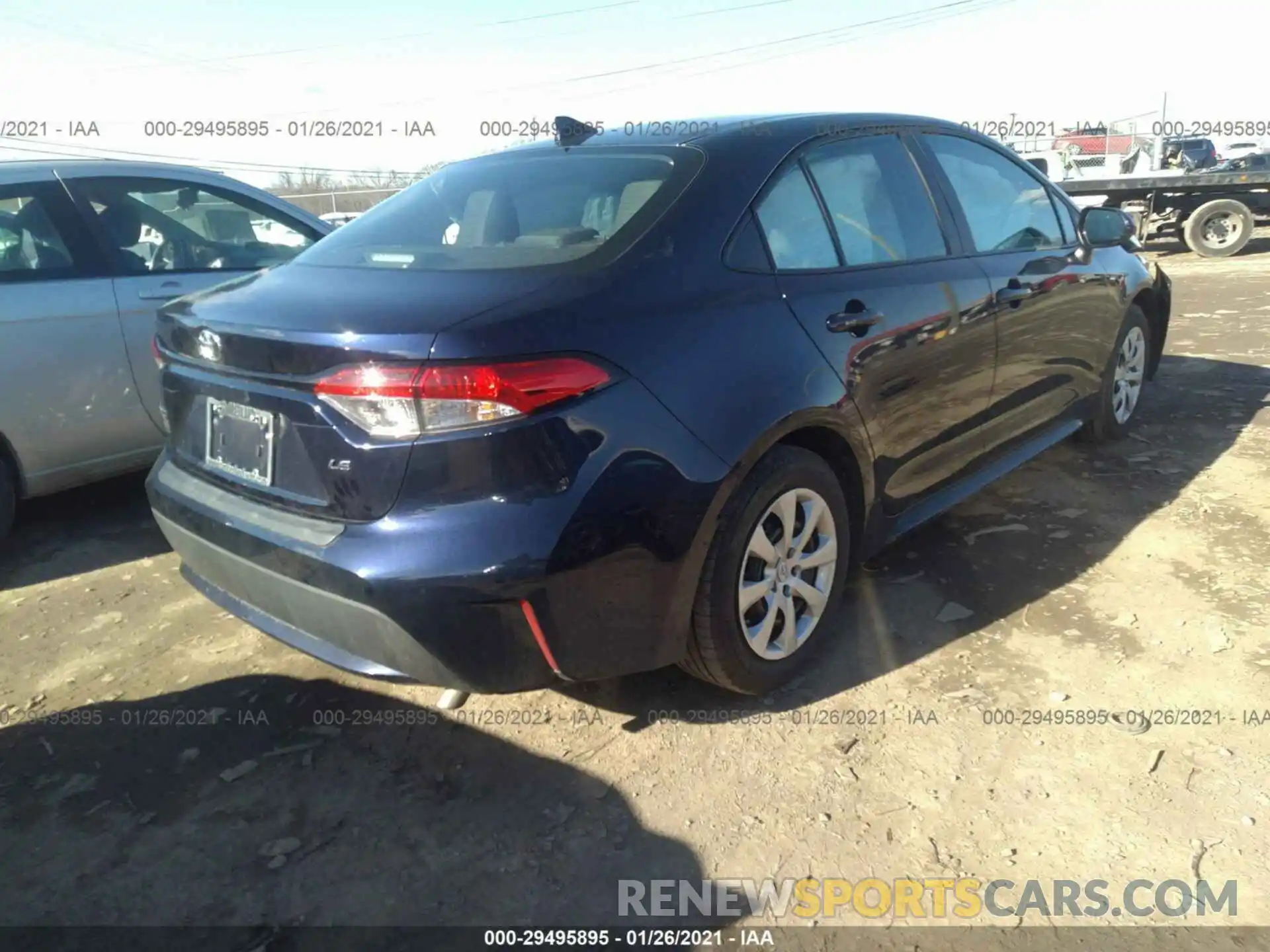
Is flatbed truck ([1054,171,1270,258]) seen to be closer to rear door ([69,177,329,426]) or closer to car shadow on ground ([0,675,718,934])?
rear door ([69,177,329,426])

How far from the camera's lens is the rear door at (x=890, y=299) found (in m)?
2.69

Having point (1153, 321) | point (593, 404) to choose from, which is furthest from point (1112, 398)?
point (593, 404)

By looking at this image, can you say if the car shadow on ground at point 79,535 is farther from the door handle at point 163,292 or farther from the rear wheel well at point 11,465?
the door handle at point 163,292

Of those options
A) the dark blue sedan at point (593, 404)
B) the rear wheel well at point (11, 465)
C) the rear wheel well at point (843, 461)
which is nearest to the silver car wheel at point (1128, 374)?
the dark blue sedan at point (593, 404)

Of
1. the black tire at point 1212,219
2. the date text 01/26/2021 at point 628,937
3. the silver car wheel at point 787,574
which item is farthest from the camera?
the black tire at point 1212,219

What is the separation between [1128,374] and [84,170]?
518 cm

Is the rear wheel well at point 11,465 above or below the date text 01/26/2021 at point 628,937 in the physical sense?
above

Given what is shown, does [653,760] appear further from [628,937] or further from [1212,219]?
[1212,219]

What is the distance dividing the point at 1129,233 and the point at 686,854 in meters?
3.75

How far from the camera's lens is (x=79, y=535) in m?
4.21

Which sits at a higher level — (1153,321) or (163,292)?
(163,292)

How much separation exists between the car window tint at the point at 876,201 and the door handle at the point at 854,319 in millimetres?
180

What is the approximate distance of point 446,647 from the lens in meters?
2.08

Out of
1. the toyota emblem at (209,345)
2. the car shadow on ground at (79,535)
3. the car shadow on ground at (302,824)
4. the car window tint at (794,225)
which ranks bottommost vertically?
the car shadow on ground at (302,824)
